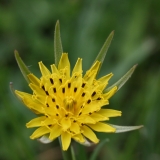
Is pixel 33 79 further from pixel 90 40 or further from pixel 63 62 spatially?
pixel 90 40

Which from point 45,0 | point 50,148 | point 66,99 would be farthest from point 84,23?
point 66,99

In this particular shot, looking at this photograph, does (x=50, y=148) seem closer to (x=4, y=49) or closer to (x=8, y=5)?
(x=4, y=49)

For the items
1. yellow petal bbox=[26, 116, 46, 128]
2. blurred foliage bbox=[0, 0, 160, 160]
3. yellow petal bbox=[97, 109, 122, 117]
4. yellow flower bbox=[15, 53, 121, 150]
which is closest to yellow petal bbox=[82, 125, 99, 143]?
yellow flower bbox=[15, 53, 121, 150]

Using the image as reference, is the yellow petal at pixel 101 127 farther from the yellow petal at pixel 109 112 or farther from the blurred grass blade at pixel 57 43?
the blurred grass blade at pixel 57 43

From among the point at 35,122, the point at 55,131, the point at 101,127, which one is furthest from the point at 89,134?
the point at 35,122

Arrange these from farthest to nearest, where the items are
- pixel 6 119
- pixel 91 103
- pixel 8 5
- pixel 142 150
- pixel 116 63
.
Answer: pixel 8 5, pixel 116 63, pixel 6 119, pixel 142 150, pixel 91 103

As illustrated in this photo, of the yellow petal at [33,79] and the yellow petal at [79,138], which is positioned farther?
the yellow petal at [33,79]

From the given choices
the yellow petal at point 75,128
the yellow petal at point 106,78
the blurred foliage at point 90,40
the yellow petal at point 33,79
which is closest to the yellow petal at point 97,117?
the yellow petal at point 75,128
